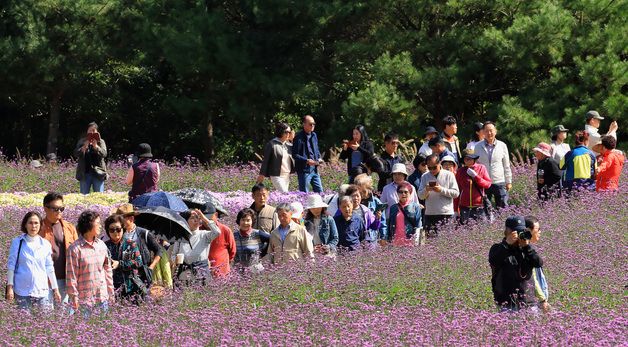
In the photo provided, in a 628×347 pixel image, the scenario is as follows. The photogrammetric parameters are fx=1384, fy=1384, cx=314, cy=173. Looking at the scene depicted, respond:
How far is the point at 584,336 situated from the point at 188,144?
3196 centimetres

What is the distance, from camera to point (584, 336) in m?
10.1

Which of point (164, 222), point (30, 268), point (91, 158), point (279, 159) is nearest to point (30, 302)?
point (30, 268)

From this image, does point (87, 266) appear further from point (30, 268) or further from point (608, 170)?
point (608, 170)

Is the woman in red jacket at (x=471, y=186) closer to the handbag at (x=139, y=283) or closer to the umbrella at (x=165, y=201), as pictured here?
the umbrella at (x=165, y=201)

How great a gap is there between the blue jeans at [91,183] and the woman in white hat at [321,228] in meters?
7.82

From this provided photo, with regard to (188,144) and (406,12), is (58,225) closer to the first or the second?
(406,12)

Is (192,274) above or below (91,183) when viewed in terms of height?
below

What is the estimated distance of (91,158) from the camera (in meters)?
21.8

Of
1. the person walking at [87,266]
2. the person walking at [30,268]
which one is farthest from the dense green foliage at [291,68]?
the person walking at [30,268]

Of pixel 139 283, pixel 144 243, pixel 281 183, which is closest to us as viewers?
pixel 139 283

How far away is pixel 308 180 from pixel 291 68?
42.2 feet

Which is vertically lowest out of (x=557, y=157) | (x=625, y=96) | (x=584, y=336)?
(x=584, y=336)

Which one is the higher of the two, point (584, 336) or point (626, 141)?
point (626, 141)

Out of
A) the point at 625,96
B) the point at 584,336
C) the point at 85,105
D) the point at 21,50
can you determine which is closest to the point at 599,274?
the point at 584,336
